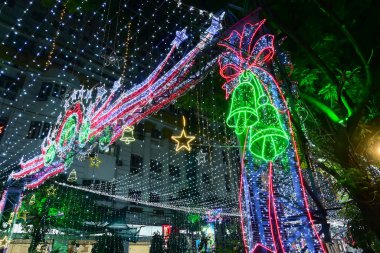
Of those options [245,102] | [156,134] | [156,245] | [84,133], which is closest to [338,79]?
[245,102]

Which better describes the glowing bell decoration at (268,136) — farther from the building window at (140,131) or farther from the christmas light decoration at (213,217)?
the building window at (140,131)

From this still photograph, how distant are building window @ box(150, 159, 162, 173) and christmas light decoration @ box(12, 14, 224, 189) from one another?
1300cm

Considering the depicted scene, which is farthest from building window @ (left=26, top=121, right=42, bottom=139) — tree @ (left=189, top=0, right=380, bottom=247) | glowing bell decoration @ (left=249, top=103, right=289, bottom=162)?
glowing bell decoration @ (left=249, top=103, right=289, bottom=162)

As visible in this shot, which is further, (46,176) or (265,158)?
(46,176)

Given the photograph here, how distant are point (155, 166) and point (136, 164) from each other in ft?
7.28

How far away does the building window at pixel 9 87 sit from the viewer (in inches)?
720

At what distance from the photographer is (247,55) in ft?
19.4

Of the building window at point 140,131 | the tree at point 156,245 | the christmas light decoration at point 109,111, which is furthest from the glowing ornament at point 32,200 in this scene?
the building window at point 140,131

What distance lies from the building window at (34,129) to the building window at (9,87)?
7.63 ft

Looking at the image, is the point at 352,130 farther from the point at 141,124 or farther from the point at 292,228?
the point at 141,124

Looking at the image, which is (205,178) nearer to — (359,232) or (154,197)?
(154,197)

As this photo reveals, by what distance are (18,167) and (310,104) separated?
13.4 metres

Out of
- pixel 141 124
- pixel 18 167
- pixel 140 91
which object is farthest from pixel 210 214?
pixel 140 91

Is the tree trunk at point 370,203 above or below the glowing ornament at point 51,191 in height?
below
